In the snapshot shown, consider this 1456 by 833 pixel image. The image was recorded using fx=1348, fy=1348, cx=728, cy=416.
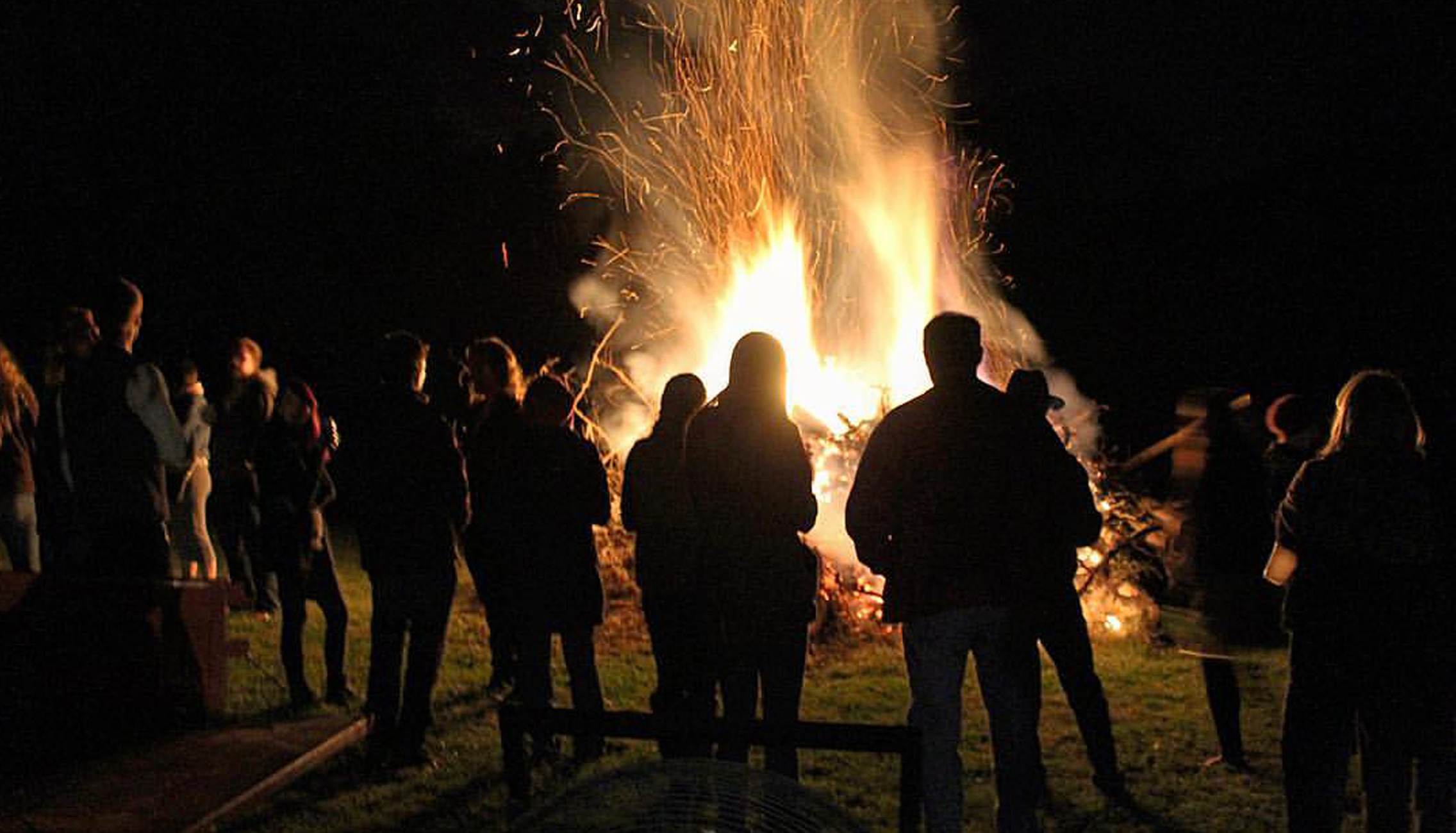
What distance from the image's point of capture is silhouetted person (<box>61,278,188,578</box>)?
682 centimetres

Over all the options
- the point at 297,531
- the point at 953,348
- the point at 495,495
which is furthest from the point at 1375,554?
the point at 297,531

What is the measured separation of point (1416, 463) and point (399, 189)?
95.9 feet

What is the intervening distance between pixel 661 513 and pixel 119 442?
2.79 meters

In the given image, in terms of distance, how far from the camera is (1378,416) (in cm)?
477

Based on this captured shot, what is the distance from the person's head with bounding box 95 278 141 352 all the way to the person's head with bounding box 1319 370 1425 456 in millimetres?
5417

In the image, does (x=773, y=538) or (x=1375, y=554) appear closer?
(x=1375, y=554)

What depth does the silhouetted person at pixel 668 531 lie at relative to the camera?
646 centimetres

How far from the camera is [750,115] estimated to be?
13.2 m

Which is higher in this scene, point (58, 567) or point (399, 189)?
point (399, 189)

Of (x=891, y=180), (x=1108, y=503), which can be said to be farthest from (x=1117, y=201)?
(x=1108, y=503)

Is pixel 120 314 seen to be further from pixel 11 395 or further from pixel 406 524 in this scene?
pixel 406 524

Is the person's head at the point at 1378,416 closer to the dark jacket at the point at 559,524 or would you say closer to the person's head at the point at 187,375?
the dark jacket at the point at 559,524

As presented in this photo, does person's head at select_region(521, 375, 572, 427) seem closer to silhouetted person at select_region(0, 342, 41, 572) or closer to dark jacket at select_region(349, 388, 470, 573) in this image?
dark jacket at select_region(349, 388, 470, 573)

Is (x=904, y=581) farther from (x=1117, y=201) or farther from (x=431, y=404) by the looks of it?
(x=1117, y=201)
